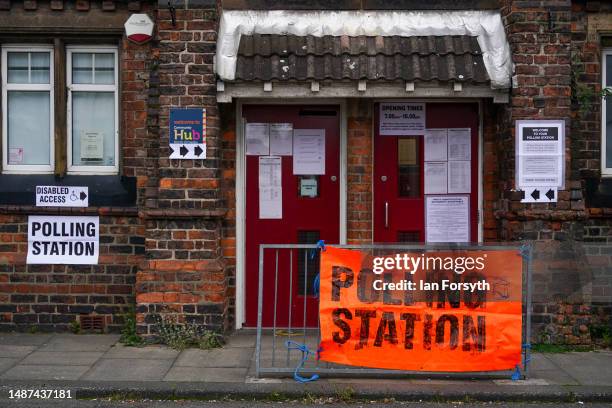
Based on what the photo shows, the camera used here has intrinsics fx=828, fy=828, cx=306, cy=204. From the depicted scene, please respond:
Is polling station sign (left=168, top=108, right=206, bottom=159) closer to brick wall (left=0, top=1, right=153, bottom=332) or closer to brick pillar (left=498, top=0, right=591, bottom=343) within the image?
brick wall (left=0, top=1, right=153, bottom=332)

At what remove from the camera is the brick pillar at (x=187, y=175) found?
28.8 ft

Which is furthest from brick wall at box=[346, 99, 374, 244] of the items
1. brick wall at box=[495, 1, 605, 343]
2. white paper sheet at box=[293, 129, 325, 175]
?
brick wall at box=[495, 1, 605, 343]

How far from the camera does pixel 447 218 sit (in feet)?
31.2

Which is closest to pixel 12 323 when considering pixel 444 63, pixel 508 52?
pixel 444 63

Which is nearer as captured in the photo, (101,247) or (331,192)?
(101,247)

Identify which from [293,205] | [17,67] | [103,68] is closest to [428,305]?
[293,205]

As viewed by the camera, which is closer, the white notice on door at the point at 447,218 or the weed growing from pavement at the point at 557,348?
the weed growing from pavement at the point at 557,348

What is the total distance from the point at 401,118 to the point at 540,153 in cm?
163

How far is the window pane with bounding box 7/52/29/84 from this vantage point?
9.45m

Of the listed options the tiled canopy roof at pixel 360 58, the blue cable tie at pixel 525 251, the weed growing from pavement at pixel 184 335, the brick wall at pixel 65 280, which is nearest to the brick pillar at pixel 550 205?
the tiled canopy roof at pixel 360 58

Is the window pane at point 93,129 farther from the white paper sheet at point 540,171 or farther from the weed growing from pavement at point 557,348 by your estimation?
the weed growing from pavement at point 557,348

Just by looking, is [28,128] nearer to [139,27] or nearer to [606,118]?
[139,27]

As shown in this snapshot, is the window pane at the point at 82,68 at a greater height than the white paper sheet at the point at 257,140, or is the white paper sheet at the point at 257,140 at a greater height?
the window pane at the point at 82,68

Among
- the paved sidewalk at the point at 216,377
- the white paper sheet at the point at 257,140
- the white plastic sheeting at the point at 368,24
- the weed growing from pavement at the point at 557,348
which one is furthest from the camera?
the white paper sheet at the point at 257,140
